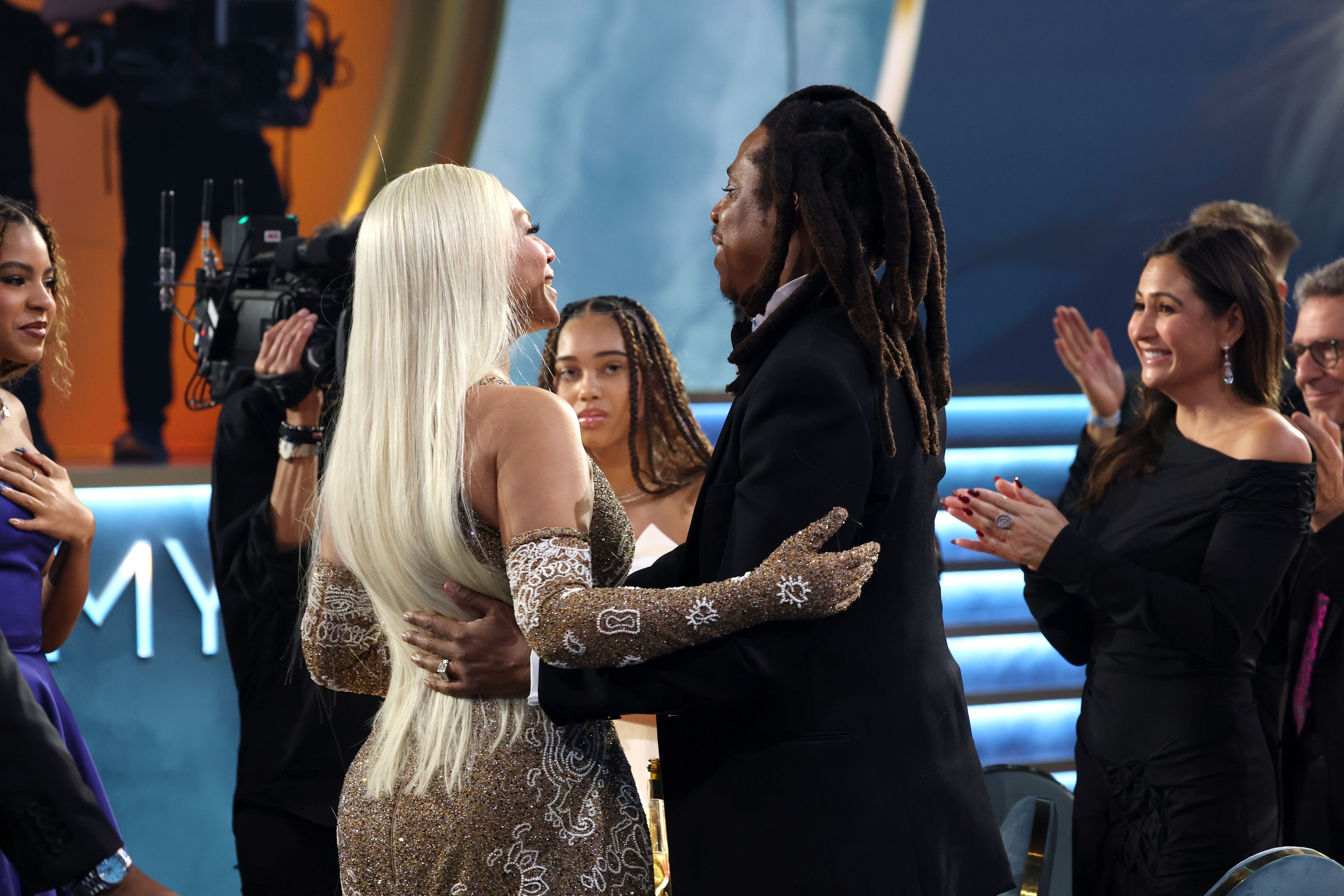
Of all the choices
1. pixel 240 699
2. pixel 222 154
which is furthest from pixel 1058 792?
pixel 222 154

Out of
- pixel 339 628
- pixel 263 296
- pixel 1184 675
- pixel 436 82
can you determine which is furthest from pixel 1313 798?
pixel 436 82

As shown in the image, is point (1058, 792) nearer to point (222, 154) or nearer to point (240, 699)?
point (240, 699)

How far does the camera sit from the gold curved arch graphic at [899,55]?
14.9ft

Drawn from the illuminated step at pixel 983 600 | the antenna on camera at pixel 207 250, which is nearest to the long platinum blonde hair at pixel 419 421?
the antenna on camera at pixel 207 250

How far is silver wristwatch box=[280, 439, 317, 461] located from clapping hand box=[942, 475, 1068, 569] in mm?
1395

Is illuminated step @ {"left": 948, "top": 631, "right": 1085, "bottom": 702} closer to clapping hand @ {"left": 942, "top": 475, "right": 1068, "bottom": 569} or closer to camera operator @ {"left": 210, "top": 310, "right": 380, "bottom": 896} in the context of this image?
clapping hand @ {"left": 942, "top": 475, "right": 1068, "bottom": 569}

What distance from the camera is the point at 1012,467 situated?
4.48 m

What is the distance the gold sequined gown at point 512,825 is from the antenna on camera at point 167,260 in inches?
78.8

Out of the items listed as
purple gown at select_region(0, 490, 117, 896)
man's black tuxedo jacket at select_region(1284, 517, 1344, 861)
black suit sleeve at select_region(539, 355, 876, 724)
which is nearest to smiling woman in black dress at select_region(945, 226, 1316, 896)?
man's black tuxedo jacket at select_region(1284, 517, 1344, 861)

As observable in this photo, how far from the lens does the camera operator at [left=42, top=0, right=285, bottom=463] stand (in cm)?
387

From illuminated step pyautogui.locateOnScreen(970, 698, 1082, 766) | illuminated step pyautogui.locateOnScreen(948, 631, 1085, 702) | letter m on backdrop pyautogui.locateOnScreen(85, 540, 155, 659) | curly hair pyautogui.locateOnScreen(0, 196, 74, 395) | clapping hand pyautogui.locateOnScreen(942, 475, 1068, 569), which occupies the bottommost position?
illuminated step pyautogui.locateOnScreen(970, 698, 1082, 766)

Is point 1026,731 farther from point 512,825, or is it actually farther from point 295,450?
point 512,825

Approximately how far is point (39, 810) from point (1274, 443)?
2.12m

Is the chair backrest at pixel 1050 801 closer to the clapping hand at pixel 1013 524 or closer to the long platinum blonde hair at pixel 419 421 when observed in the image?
the clapping hand at pixel 1013 524
